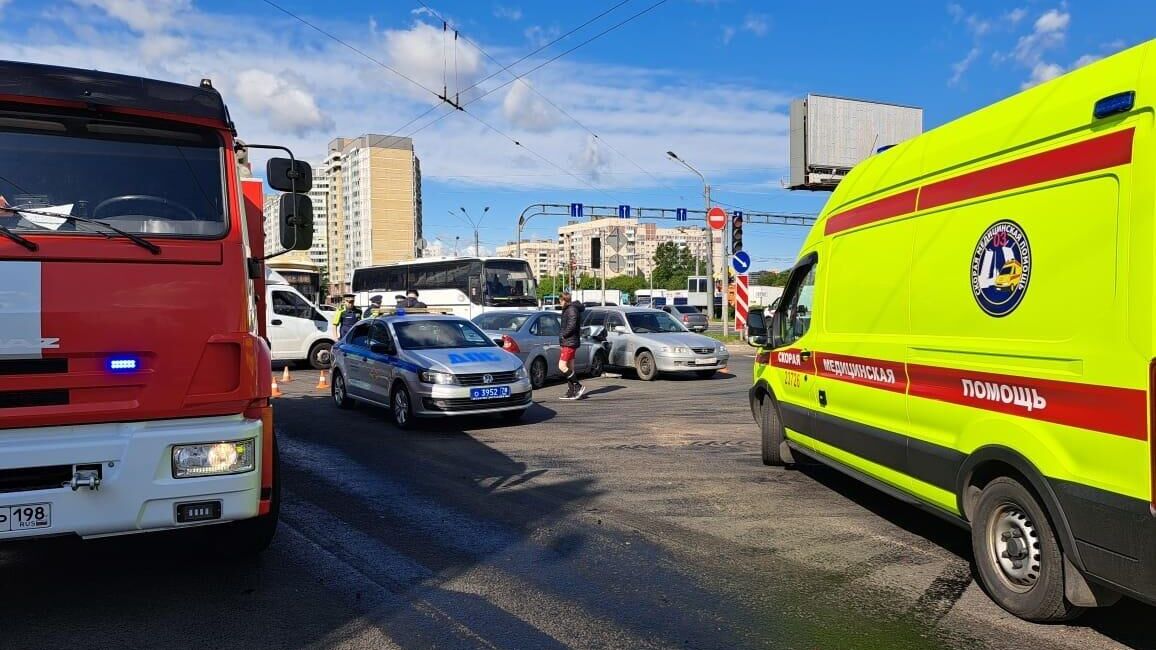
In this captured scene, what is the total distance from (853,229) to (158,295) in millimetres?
4640

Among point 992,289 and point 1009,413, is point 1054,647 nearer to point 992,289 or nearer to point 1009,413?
point 1009,413

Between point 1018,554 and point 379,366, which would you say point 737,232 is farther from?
point 1018,554

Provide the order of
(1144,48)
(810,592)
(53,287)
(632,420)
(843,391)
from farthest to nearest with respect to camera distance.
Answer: (632,420) → (843,391) → (810,592) → (53,287) → (1144,48)

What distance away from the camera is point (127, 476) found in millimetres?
3812

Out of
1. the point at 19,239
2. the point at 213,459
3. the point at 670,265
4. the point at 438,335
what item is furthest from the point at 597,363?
the point at 670,265

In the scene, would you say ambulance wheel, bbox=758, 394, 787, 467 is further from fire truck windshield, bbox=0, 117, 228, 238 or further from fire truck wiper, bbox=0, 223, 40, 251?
fire truck wiper, bbox=0, 223, 40, 251

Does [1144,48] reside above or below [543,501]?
above

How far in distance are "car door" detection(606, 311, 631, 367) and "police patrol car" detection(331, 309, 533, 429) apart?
239 inches

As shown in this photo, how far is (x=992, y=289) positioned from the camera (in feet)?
13.6

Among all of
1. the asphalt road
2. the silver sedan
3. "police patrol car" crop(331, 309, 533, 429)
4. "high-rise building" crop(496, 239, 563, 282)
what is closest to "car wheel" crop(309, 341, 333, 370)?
the silver sedan

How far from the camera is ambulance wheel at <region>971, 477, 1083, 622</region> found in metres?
3.79

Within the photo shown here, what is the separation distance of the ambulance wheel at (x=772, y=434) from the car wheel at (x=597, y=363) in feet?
30.0

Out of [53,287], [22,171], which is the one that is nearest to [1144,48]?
[53,287]

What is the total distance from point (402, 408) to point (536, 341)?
17.6 feet
